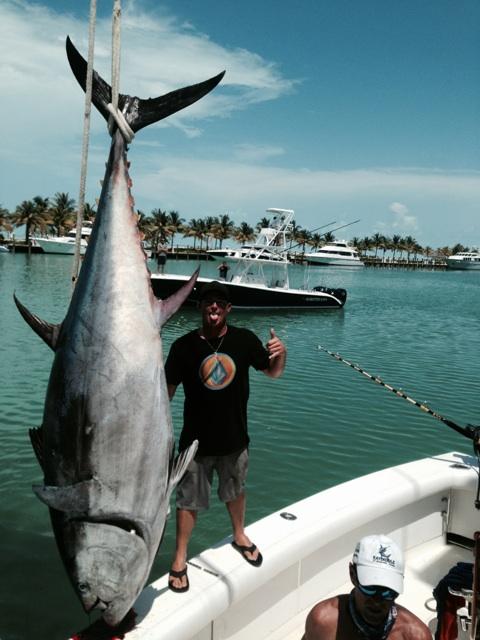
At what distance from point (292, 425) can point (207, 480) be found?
20.7 ft

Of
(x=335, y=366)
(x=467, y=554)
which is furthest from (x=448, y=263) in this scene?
(x=467, y=554)

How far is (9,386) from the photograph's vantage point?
34.1ft

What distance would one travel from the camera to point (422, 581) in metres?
3.55

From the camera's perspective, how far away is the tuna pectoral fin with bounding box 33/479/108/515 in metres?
1.86

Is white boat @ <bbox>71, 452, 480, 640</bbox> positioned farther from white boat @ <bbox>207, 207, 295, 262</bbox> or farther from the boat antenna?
white boat @ <bbox>207, 207, 295, 262</bbox>

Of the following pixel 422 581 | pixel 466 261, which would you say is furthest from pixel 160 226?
pixel 422 581

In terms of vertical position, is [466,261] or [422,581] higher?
[466,261]

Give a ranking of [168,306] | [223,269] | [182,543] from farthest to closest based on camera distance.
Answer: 1. [223,269]
2. [182,543]
3. [168,306]

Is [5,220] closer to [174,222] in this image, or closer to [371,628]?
[174,222]

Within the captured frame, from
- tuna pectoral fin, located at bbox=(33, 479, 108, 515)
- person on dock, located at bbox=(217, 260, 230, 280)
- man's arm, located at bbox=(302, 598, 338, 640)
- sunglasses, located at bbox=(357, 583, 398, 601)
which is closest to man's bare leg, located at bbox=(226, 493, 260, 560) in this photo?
man's arm, located at bbox=(302, 598, 338, 640)

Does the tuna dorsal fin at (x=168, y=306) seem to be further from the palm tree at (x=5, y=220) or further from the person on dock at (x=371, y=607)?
the palm tree at (x=5, y=220)

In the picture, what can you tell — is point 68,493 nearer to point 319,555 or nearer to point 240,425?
point 240,425

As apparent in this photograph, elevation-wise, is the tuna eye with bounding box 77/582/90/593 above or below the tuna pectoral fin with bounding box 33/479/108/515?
below

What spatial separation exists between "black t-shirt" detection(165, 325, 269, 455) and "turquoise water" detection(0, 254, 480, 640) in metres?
2.33
